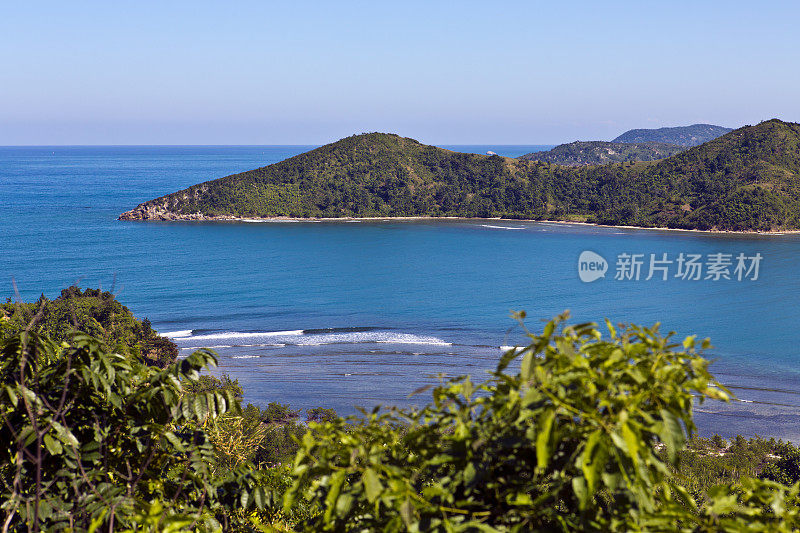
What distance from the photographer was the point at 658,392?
2.37 meters

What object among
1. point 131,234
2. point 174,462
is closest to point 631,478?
point 174,462

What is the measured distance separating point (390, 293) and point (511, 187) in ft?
227

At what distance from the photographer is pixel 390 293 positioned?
189 ft

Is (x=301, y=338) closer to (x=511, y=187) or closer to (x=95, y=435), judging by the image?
(x=95, y=435)

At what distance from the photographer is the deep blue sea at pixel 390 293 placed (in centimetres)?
3609

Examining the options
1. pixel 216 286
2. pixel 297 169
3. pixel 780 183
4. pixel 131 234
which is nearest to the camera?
pixel 216 286

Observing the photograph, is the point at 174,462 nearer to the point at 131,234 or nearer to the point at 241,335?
the point at 241,335

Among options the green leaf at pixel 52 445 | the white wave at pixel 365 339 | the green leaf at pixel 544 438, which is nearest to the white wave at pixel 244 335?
the white wave at pixel 365 339

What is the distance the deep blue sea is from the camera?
36.1 m

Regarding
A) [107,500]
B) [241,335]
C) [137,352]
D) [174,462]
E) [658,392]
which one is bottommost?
[241,335]

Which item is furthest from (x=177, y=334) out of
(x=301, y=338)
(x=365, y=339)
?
(x=365, y=339)

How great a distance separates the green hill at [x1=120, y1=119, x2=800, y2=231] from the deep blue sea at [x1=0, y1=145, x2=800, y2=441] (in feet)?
31.2

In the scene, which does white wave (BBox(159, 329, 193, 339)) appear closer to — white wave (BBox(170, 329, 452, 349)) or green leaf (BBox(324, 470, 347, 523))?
white wave (BBox(170, 329, 452, 349))

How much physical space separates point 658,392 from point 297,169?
125m
